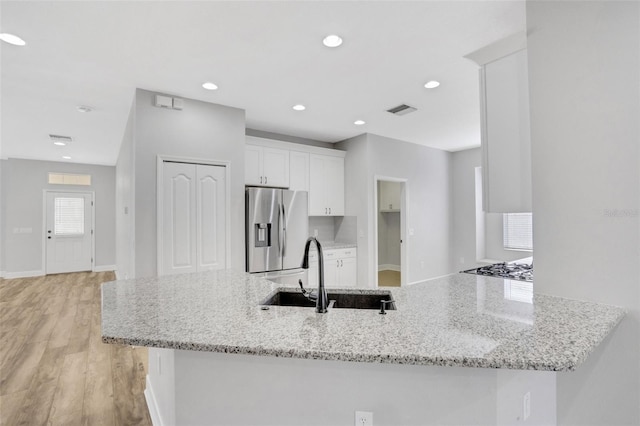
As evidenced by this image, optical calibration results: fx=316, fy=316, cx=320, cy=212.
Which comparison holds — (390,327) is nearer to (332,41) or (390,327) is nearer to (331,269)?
(332,41)

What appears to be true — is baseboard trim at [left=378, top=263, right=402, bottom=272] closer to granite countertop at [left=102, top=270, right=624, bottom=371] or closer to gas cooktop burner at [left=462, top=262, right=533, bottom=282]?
gas cooktop burner at [left=462, top=262, right=533, bottom=282]

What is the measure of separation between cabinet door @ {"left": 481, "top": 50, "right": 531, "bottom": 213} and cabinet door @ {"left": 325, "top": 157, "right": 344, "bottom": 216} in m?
3.36

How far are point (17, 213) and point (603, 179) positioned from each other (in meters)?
9.54

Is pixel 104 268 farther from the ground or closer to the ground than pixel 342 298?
closer to the ground

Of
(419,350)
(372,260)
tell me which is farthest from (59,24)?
(372,260)

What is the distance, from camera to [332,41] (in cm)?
237

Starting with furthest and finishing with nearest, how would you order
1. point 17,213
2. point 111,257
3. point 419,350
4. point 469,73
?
point 111,257
point 17,213
point 469,73
point 419,350

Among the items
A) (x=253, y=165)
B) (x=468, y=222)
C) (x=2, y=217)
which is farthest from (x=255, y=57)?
(x=2, y=217)

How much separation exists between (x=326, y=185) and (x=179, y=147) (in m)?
2.41

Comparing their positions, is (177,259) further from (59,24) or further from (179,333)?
(179,333)

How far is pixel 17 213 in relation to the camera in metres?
6.86

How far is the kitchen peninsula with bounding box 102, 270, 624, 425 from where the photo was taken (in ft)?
3.35

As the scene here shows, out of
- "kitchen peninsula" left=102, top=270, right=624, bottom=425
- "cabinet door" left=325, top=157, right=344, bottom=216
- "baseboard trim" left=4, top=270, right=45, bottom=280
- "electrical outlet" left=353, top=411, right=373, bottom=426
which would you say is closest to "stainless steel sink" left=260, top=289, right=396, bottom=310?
"kitchen peninsula" left=102, top=270, right=624, bottom=425

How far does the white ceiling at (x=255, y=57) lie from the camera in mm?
2043
